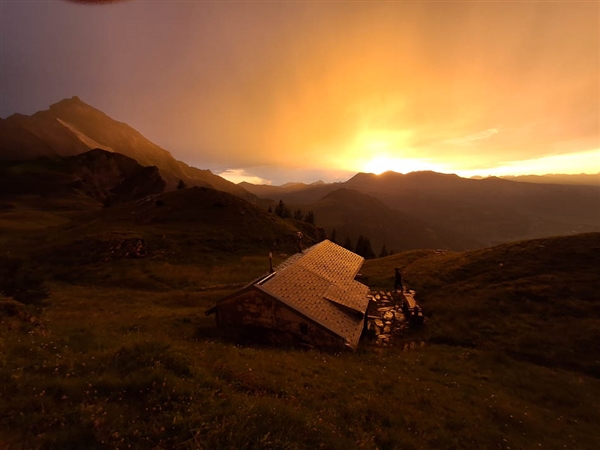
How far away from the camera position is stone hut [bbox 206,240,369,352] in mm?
22672

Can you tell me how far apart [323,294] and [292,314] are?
16.3ft

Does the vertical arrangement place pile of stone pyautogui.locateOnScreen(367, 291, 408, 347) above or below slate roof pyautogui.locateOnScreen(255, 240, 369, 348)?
below

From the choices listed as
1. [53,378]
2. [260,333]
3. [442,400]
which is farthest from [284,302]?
[53,378]

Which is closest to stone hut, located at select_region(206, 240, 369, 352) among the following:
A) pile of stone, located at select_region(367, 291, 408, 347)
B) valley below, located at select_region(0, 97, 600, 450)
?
valley below, located at select_region(0, 97, 600, 450)

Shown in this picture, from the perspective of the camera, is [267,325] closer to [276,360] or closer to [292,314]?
[292,314]

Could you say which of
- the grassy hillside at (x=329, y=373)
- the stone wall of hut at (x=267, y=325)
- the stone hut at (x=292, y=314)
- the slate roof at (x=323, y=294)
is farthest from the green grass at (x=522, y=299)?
the stone wall of hut at (x=267, y=325)

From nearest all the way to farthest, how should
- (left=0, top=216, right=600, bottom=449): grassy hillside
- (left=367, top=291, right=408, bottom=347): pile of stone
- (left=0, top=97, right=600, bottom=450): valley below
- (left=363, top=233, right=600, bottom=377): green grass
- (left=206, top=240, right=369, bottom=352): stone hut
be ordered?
(left=0, top=216, right=600, bottom=449): grassy hillside
(left=0, top=97, right=600, bottom=450): valley below
(left=206, top=240, right=369, bottom=352): stone hut
(left=363, top=233, right=600, bottom=377): green grass
(left=367, top=291, right=408, bottom=347): pile of stone

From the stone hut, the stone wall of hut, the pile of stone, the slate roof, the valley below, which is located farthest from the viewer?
the pile of stone

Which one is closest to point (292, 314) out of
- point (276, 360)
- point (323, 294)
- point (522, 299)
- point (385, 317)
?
Answer: point (323, 294)

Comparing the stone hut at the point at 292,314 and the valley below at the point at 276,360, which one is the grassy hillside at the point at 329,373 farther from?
the stone hut at the point at 292,314

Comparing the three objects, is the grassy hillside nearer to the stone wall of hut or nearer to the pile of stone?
the pile of stone

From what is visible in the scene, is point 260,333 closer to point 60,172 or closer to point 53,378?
point 53,378

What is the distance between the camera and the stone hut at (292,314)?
22.7m

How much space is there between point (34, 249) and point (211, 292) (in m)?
40.2
